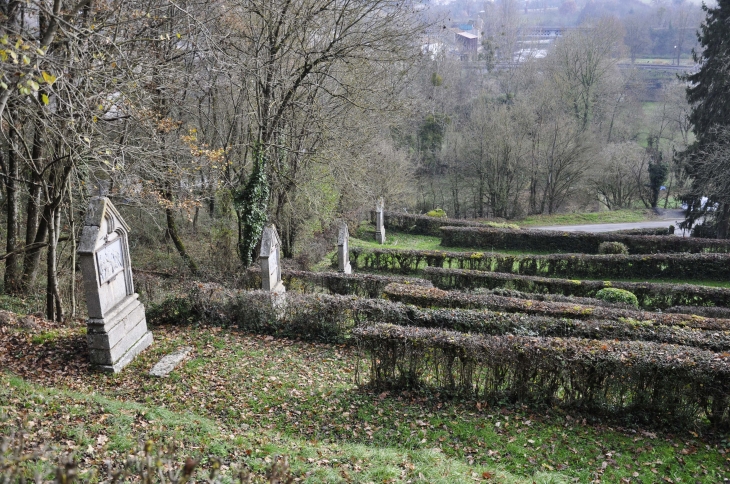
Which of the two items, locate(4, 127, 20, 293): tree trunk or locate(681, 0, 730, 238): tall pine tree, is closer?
locate(4, 127, 20, 293): tree trunk

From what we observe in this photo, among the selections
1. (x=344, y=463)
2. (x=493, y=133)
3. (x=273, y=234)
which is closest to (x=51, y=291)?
(x=273, y=234)

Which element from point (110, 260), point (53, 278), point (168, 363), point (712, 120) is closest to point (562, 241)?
point (712, 120)

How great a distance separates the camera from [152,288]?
1363cm

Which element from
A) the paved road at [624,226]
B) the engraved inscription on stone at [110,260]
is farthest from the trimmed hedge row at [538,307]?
the paved road at [624,226]

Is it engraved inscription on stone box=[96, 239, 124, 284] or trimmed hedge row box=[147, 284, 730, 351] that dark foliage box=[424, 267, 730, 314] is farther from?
engraved inscription on stone box=[96, 239, 124, 284]

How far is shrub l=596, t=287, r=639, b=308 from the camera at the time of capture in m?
14.2

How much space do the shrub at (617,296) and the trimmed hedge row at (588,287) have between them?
937 mm

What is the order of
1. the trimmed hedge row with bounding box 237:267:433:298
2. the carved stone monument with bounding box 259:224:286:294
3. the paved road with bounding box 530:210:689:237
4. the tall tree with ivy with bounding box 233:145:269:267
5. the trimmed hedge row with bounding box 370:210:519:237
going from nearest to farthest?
the carved stone monument with bounding box 259:224:286:294 < the trimmed hedge row with bounding box 237:267:433:298 < the tall tree with ivy with bounding box 233:145:269:267 < the trimmed hedge row with bounding box 370:210:519:237 < the paved road with bounding box 530:210:689:237

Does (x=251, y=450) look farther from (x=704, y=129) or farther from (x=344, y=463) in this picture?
(x=704, y=129)

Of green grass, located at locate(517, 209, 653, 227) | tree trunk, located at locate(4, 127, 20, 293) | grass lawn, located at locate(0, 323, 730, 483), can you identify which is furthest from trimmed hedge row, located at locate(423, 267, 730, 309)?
green grass, located at locate(517, 209, 653, 227)

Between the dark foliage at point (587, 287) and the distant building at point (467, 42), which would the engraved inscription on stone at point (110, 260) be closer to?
the dark foliage at point (587, 287)

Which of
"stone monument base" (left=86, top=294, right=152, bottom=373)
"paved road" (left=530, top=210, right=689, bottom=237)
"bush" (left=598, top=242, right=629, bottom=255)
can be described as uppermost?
"stone monument base" (left=86, top=294, right=152, bottom=373)

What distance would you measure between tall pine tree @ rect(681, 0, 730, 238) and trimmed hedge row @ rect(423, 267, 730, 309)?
11.5 m

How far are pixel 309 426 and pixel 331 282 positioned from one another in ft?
25.0
